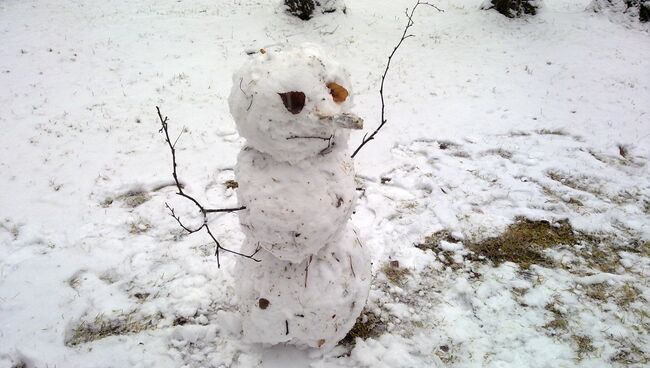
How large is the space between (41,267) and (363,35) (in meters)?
7.93

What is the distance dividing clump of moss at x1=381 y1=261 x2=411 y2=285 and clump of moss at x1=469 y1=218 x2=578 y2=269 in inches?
34.4

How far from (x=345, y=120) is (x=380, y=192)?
3.17m

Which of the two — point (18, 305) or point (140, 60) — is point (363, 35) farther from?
point (18, 305)

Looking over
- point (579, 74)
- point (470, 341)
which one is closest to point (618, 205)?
point (470, 341)

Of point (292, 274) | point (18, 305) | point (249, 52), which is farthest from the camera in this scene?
point (249, 52)

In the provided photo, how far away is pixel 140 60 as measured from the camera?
8.10 meters

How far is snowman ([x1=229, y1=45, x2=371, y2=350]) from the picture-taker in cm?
217

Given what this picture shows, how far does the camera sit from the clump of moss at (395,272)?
401cm

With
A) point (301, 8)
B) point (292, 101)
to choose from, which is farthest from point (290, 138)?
point (301, 8)

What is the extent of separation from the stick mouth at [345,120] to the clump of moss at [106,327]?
2510 mm

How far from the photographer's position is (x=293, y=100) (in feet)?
6.95

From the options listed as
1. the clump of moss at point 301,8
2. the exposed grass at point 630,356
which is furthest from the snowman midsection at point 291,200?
the clump of moss at point 301,8

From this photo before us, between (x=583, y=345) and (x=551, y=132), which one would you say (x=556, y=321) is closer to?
(x=583, y=345)

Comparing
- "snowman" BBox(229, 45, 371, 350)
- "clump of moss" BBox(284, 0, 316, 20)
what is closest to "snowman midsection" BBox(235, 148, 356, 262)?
"snowman" BBox(229, 45, 371, 350)
